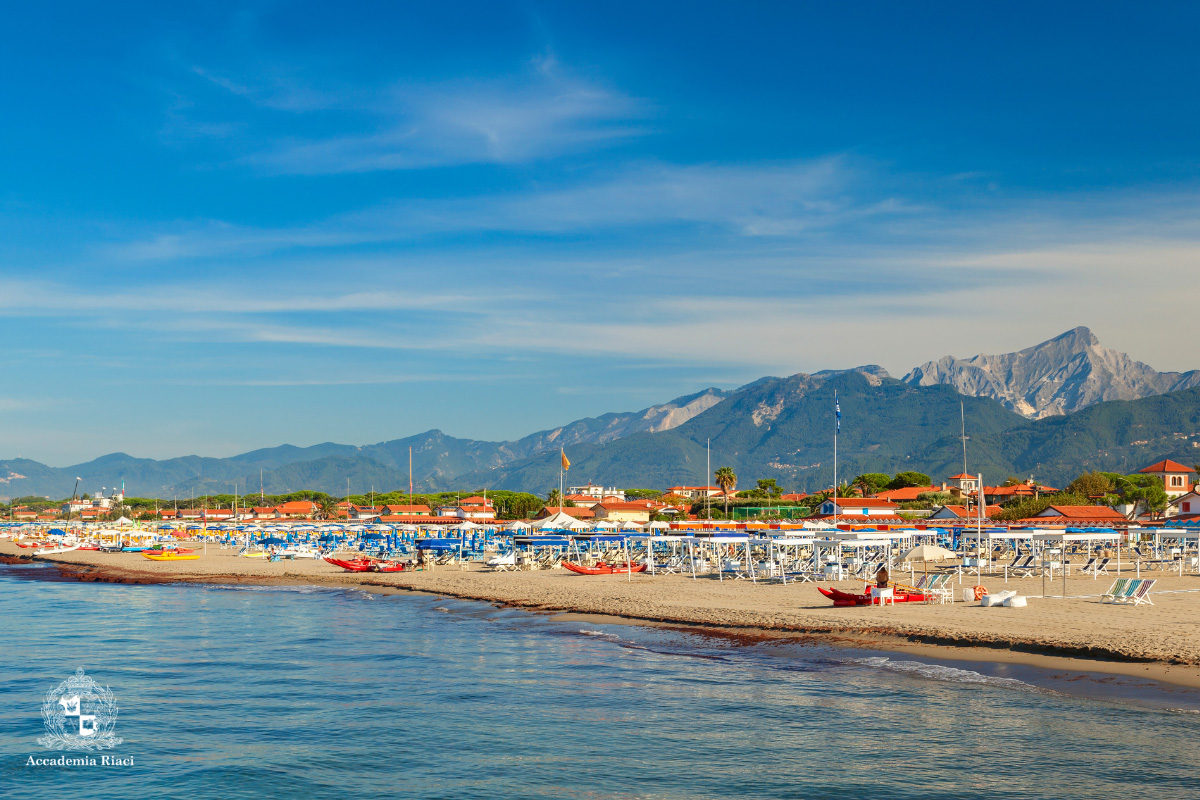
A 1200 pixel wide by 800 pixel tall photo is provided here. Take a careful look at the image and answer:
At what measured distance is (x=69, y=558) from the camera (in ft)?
262

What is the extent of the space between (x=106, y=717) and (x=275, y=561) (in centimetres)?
5284

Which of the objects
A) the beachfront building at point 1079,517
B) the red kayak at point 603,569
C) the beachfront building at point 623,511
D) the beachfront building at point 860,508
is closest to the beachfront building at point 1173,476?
the beachfront building at point 860,508

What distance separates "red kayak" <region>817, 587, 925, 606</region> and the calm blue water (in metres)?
6.34

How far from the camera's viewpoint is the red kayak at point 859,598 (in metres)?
31.5

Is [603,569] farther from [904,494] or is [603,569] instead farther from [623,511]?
[904,494]

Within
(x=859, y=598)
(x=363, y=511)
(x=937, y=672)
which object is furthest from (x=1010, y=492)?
(x=937, y=672)

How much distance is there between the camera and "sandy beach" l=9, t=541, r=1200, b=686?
22281 millimetres

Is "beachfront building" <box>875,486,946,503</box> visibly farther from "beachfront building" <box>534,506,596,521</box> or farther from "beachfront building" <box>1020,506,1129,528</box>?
"beachfront building" <box>1020,506,1129,528</box>

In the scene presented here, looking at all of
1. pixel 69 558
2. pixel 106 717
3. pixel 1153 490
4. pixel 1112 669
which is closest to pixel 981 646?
pixel 1112 669

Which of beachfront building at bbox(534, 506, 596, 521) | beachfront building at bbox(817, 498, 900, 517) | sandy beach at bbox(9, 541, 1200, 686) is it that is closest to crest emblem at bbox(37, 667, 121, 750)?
sandy beach at bbox(9, 541, 1200, 686)

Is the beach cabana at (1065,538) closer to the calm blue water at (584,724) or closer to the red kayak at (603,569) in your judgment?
the calm blue water at (584,724)

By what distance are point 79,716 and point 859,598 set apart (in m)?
23.6

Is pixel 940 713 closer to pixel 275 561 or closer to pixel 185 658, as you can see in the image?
pixel 185 658

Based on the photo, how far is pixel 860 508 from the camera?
343ft
